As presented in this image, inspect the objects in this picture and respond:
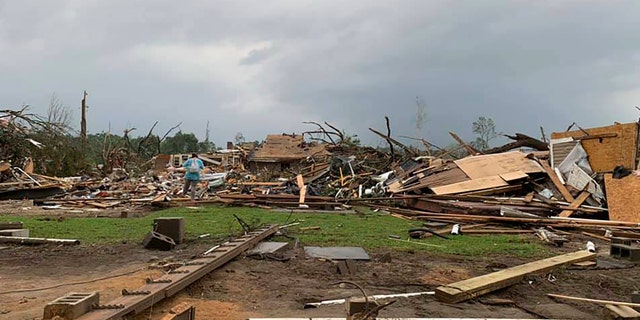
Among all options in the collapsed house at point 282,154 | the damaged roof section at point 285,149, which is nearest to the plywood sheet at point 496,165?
the collapsed house at point 282,154

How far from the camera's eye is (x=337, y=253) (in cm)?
671

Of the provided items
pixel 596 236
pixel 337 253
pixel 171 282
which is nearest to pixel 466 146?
pixel 596 236

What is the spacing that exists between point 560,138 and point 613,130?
1419mm

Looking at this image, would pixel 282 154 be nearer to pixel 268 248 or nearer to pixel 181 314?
pixel 268 248

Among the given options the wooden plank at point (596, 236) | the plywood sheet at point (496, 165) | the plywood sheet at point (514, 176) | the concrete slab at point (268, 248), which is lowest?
the wooden plank at point (596, 236)

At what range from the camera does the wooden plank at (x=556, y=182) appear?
11.7m

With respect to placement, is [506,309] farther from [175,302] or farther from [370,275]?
[175,302]

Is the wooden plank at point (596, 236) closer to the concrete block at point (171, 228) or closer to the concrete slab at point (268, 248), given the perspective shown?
the concrete slab at point (268, 248)

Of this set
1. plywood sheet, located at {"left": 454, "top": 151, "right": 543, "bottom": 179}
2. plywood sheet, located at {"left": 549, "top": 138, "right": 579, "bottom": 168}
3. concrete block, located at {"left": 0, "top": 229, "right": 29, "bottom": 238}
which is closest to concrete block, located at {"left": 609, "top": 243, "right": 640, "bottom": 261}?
plywood sheet, located at {"left": 454, "top": 151, "right": 543, "bottom": 179}

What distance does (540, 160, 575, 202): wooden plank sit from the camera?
38.5 ft

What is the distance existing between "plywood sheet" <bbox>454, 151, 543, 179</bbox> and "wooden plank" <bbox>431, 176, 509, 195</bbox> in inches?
14.6

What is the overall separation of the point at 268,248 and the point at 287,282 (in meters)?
1.57

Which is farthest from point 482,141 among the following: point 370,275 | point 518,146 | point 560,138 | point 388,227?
point 370,275

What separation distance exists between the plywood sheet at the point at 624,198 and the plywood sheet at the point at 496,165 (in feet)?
7.44
